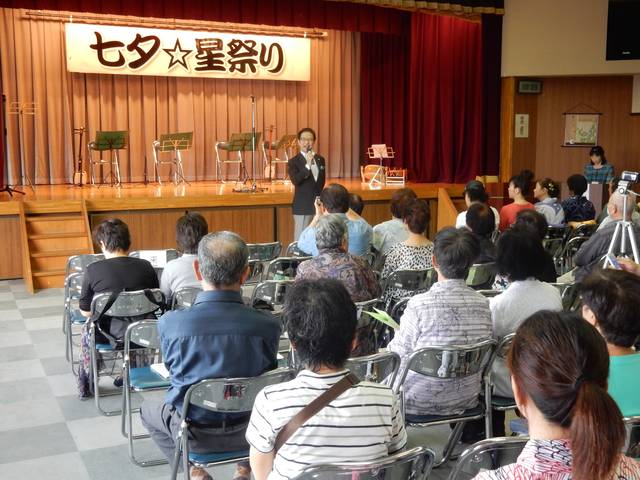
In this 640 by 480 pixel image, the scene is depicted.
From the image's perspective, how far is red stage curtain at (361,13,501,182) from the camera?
11.0 m

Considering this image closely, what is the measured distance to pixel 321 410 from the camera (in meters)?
1.99

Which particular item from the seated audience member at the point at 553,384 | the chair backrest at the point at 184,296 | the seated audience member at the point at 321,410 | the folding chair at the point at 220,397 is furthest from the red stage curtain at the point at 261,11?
the seated audience member at the point at 553,384

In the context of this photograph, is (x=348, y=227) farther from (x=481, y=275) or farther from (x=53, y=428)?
(x=53, y=428)

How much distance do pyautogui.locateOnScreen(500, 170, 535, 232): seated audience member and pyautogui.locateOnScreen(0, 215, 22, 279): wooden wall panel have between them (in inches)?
204

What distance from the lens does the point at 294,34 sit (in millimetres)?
13219

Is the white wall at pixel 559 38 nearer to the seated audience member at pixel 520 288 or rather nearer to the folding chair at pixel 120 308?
the seated audience member at pixel 520 288

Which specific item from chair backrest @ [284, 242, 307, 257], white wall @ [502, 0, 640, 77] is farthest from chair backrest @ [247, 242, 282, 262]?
white wall @ [502, 0, 640, 77]

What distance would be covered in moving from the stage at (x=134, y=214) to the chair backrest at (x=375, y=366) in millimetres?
5741

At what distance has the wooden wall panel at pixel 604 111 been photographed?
37.1ft

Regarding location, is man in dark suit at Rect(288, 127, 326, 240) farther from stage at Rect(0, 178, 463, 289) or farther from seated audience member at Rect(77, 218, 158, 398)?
seated audience member at Rect(77, 218, 158, 398)

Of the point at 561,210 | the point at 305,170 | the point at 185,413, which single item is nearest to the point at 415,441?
the point at 185,413

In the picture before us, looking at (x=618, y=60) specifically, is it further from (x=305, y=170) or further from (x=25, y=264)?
(x=25, y=264)

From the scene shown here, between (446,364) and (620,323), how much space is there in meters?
0.82

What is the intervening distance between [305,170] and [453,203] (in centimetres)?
330
